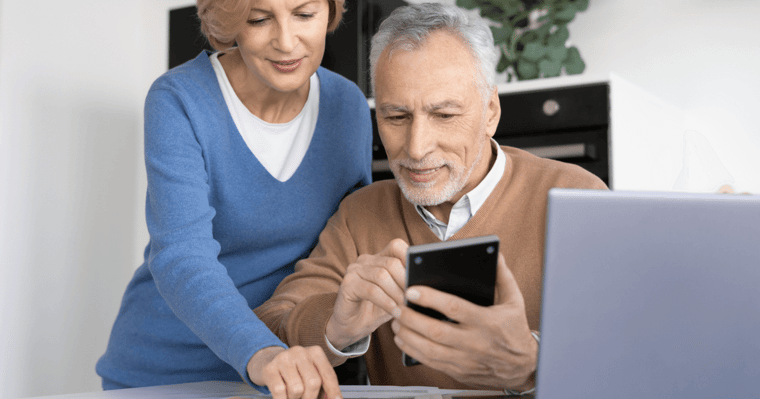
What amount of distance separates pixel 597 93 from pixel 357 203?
98 centimetres

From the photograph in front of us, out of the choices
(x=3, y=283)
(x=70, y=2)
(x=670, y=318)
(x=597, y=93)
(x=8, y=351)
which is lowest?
(x=8, y=351)

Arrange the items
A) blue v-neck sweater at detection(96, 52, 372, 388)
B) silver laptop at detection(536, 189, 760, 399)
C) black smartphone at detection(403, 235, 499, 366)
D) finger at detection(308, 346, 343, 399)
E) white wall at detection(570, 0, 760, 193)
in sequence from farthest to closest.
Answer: white wall at detection(570, 0, 760, 193), blue v-neck sweater at detection(96, 52, 372, 388), finger at detection(308, 346, 343, 399), black smartphone at detection(403, 235, 499, 366), silver laptop at detection(536, 189, 760, 399)

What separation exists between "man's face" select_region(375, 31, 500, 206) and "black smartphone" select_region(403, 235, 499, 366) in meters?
0.39

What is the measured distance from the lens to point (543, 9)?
2.24 meters

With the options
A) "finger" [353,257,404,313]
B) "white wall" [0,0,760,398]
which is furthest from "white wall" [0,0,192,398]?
"finger" [353,257,404,313]

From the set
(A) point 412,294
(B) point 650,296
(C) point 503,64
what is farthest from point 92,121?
(B) point 650,296

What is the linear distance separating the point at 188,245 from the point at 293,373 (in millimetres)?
277

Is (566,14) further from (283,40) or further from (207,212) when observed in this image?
(207,212)

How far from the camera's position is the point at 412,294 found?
76 centimetres

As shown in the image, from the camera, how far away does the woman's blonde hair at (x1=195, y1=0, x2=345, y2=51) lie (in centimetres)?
106

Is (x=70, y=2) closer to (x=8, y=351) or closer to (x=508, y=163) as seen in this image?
(x=8, y=351)

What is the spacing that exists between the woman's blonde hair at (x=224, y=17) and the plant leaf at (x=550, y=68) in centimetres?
113

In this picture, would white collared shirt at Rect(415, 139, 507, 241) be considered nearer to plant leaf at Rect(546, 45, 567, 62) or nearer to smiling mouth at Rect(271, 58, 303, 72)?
smiling mouth at Rect(271, 58, 303, 72)

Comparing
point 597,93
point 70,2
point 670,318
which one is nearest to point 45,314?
point 70,2
